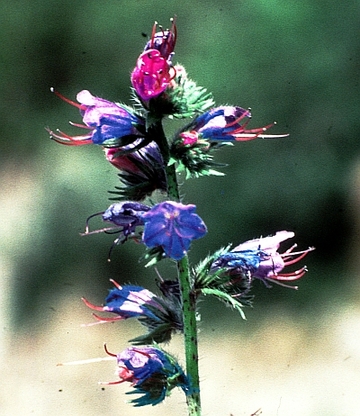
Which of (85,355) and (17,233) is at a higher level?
(17,233)

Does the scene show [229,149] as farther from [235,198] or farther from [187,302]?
[187,302]

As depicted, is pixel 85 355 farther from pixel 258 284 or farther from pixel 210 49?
pixel 210 49

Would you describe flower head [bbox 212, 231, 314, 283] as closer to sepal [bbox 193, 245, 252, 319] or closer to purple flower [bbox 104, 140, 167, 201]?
sepal [bbox 193, 245, 252, 319]

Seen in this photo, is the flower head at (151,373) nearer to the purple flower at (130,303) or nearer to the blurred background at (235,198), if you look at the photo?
the purple flower at (130,303)

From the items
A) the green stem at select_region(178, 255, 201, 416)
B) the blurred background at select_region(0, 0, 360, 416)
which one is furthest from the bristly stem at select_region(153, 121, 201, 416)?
the blurred background at select_region(0, 0, 360, 416)

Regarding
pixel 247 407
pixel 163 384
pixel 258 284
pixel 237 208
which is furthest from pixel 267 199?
pixel 163 384

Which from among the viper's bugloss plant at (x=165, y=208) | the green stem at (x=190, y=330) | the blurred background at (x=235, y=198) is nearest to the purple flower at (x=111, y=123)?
the viper's bugloss plant at (x=165, y=208)
